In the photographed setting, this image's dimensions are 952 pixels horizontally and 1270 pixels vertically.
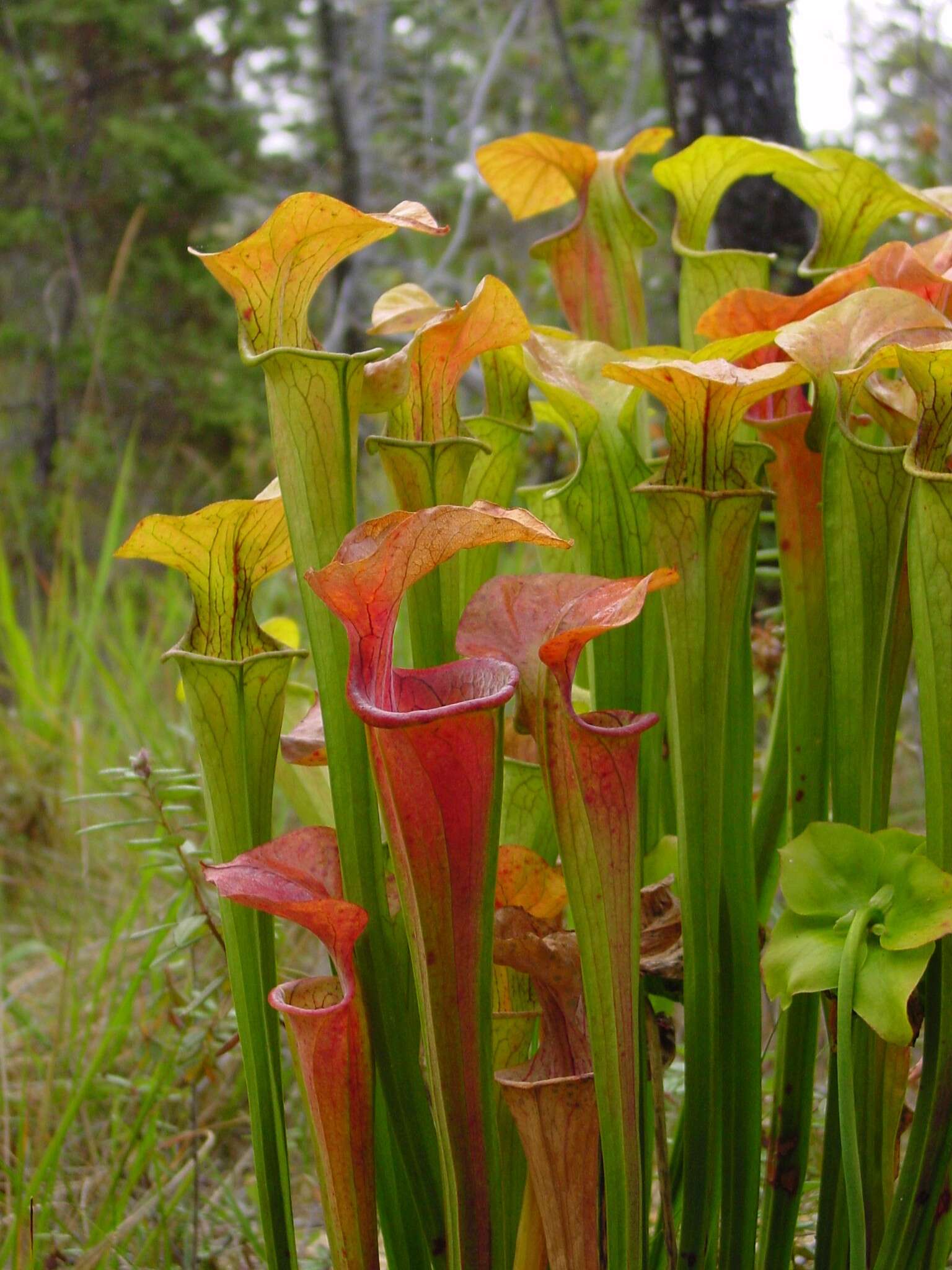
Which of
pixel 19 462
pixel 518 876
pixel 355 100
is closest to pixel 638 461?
pixel 518 876

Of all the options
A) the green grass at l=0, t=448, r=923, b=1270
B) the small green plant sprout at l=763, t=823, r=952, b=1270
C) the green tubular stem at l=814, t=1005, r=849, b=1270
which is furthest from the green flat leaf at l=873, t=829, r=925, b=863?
the green grass at l=0, t=448, r=923, b=1270

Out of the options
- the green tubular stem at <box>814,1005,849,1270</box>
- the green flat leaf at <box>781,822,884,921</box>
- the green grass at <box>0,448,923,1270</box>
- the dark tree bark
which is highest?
the dark tree bark

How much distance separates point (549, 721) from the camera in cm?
60

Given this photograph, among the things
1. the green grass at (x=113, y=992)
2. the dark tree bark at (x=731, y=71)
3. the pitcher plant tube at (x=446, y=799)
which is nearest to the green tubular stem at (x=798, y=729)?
the pitcher plant tube at (x=446, y=799)

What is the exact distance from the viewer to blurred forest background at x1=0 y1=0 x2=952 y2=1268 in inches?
49.5

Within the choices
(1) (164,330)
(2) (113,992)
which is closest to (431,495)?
(2) (113,992)

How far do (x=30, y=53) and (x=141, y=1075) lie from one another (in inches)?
328

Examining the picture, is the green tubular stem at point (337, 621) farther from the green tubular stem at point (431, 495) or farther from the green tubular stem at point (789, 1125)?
the green tubular stem at point (789, 1125)

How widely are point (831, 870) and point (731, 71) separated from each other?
134 centimetres

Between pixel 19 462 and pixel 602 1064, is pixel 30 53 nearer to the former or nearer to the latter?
pixel 19 462

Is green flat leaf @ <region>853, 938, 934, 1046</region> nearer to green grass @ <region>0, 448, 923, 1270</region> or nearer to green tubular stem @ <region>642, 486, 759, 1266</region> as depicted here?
green tubular stem @ <region>642, 486, 759, 1266</region>

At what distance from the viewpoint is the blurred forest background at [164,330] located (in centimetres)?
126

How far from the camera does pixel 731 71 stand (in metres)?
1.58

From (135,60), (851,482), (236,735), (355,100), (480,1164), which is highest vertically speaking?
(135,60)
